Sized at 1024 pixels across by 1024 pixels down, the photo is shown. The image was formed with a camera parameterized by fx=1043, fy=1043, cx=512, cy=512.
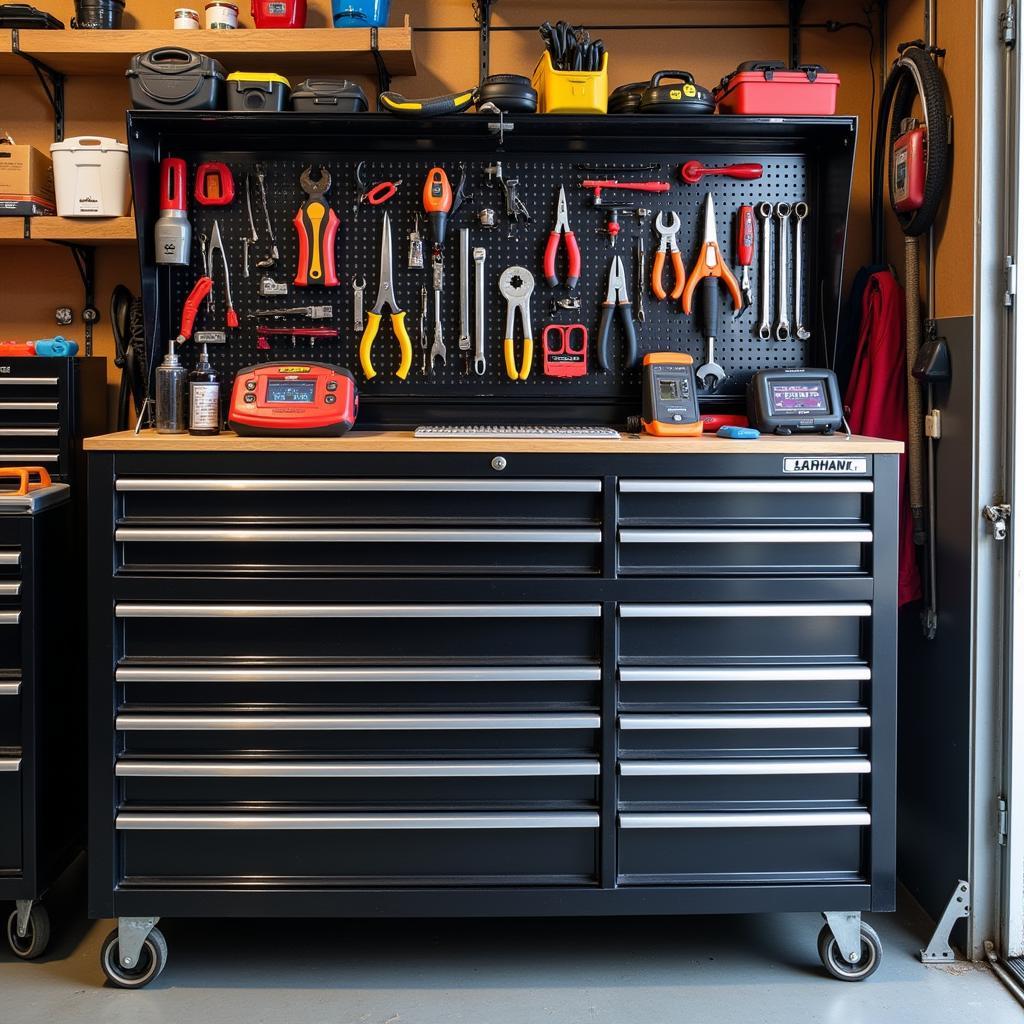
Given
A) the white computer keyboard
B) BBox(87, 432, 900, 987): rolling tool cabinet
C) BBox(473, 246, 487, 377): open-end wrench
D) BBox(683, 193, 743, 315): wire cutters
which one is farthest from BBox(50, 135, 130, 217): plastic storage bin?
BBox(683, 193, 743, 315): wire cutters

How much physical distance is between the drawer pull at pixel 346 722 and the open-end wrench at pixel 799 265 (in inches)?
46.0

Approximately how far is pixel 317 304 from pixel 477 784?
1.26 metres

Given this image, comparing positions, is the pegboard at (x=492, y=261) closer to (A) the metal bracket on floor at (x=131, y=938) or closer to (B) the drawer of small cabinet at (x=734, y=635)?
(B) the drawer of small cabinet at (x=734, y=635)

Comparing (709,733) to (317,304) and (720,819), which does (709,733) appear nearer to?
(720,819)

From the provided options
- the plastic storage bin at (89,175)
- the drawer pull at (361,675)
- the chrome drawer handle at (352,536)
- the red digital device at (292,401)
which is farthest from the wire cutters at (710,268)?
the plastic storage bin at (89,175)

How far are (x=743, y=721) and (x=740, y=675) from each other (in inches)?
3.8

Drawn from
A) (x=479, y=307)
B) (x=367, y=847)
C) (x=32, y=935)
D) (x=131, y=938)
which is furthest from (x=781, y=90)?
(x=32, y=935)

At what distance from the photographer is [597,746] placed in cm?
220

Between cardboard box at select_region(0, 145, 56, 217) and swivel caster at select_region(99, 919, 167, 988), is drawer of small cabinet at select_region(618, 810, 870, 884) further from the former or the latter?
cardboard box at select_region(0, 145, 56, 217)

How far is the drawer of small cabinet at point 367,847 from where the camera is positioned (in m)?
2.16

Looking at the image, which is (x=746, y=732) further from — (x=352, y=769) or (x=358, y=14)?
(x=358, y=14)

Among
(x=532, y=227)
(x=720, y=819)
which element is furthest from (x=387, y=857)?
(x=532, y=227)

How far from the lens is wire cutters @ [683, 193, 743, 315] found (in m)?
2.63

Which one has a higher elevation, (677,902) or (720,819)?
(720,819)
